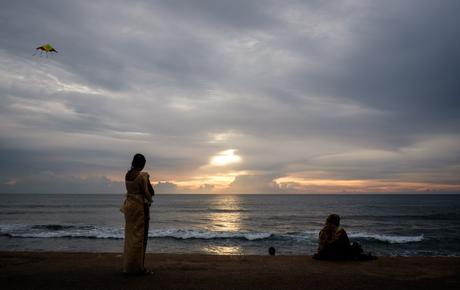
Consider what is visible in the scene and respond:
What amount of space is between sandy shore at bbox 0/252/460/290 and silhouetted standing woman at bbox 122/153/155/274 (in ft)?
0.82

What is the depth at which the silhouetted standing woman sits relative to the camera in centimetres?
→ 552

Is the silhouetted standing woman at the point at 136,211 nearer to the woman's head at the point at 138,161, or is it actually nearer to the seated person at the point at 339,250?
the woman's head at the point at 138,161

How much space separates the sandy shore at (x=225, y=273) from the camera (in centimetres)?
504

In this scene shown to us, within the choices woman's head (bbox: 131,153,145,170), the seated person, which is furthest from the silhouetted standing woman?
the seated person

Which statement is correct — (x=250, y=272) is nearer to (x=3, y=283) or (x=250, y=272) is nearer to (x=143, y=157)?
(x=143, y=157)

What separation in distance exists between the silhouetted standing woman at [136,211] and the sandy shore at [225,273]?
0.82 ft

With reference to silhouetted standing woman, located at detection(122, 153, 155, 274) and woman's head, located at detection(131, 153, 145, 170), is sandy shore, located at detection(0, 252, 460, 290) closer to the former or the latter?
silhouetted standing woman, located at detection(122, 153, 155, 274)

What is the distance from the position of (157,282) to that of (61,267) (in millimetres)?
2265

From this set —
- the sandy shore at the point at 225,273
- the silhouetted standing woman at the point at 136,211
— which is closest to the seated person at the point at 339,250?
the sandy shore at the point at 225,273

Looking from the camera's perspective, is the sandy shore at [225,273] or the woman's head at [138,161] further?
the woman's head at [138,161]

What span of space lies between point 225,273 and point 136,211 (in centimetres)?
175

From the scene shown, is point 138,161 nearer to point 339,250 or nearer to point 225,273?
point 225,273

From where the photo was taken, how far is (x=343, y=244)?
7.54m

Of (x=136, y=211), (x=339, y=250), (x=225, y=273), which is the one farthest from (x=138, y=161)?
(x=339, y=250)
